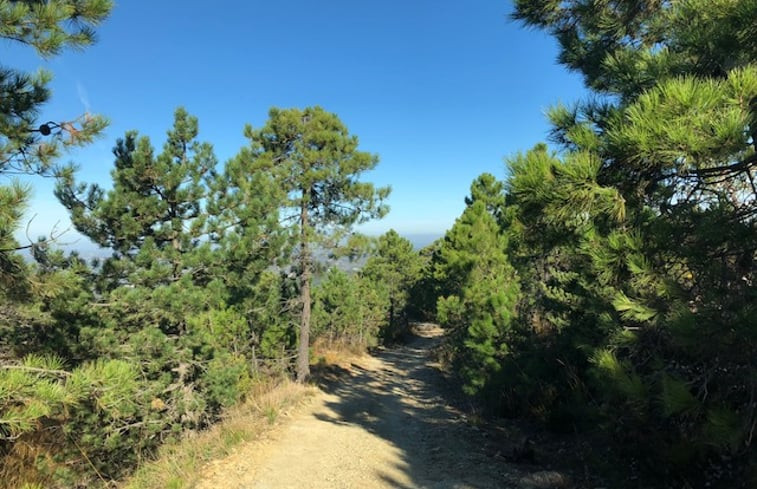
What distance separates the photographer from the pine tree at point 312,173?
42.8ft

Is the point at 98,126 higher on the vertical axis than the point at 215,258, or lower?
higher

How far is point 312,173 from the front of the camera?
42.9ft

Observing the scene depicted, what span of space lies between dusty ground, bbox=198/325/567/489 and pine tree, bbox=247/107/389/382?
4.93 metres

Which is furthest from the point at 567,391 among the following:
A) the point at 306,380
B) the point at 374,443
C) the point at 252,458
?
the point at 306,380

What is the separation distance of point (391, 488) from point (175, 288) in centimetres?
469

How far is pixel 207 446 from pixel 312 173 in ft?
27.7

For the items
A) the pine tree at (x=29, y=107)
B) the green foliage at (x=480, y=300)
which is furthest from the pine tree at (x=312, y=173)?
the pine tree at (x=29, y=107)

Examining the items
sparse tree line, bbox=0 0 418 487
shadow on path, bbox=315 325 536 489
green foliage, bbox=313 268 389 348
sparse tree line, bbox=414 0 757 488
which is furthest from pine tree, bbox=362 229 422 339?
sparse tree line, bbox=414 0 757 488

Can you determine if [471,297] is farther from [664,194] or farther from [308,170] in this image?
[664,194]

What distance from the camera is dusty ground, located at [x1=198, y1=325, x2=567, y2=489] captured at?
554 cm

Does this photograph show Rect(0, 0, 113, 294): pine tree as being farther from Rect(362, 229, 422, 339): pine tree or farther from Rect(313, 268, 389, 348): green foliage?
Rect(362, 229, 422, 339): pine tree

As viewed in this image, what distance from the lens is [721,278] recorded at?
2959 millimetres

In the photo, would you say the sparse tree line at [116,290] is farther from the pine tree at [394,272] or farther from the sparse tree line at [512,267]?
the pine tree at [394,272]

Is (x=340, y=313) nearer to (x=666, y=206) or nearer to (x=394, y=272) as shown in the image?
(x=394, y=272)
